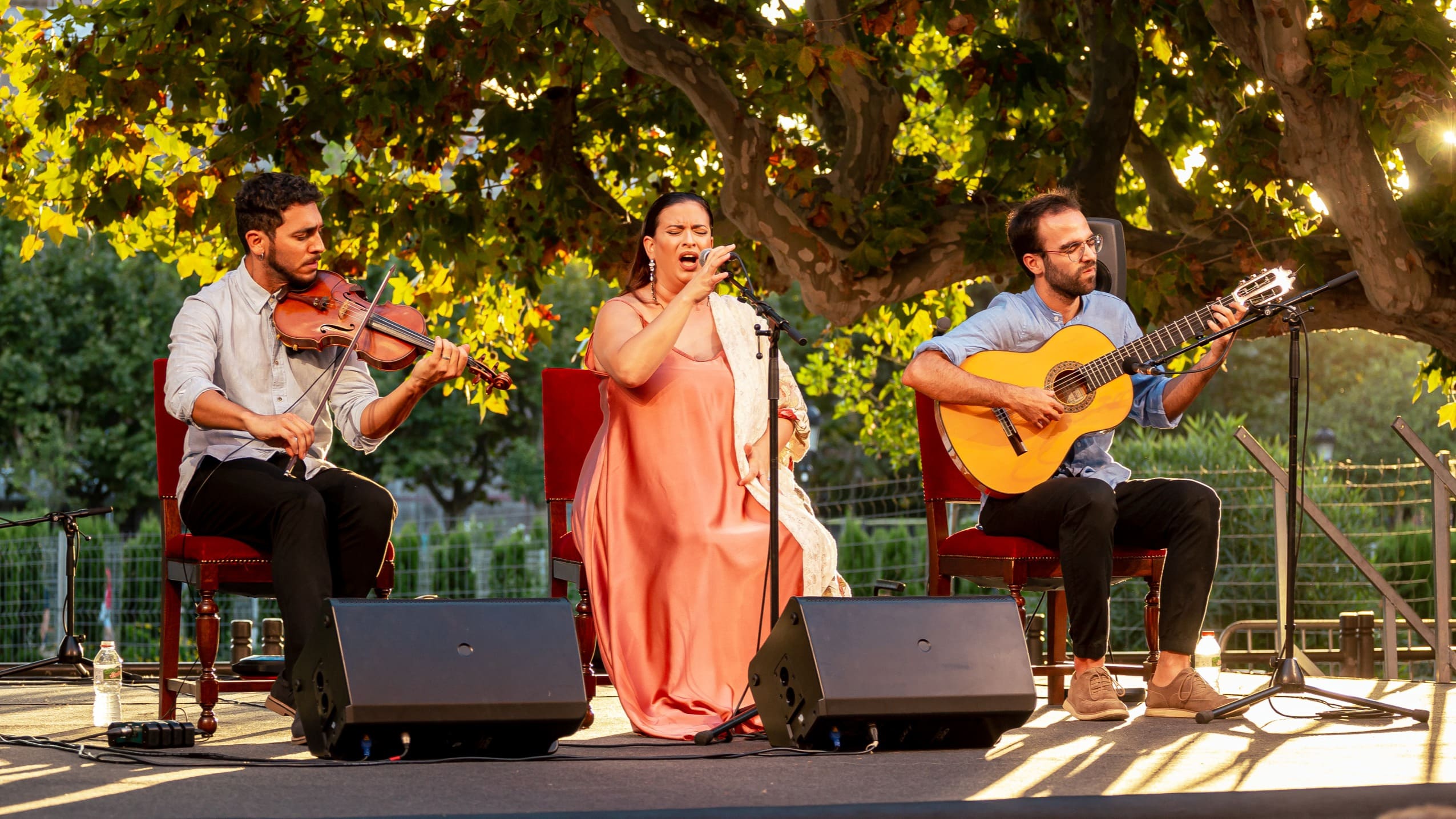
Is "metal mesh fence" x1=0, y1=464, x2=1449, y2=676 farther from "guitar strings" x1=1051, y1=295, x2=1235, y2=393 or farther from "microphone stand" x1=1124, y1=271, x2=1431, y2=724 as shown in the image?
"microphone stand" x1=1124, y1=271, x2=1431, y2=724

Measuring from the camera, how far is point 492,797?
2.96 meters

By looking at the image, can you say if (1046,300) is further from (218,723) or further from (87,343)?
(87,343)

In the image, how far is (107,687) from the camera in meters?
4.50

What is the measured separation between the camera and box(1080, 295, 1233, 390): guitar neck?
14.6 ft

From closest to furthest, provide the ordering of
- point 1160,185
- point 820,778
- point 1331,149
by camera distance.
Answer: point 820,778
point 1331,149
point 1160,185

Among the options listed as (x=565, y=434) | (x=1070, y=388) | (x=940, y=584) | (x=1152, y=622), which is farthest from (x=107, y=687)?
(x=1152, y=622)

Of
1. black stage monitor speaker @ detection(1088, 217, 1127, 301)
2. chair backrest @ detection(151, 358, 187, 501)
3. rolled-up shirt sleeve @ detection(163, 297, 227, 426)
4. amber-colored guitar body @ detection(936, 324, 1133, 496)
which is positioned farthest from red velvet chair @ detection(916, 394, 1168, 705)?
chair backrest @ detection(151, 358, 187, 501)

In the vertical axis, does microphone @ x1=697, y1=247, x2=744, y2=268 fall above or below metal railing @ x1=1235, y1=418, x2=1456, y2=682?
above

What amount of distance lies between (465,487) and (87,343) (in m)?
8.72

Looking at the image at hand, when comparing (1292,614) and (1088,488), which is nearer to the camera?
(1292,614)

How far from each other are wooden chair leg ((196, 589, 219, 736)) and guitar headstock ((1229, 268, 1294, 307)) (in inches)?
117

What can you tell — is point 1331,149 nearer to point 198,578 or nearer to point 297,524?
point 297,524

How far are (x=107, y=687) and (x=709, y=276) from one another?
2131 millimetres

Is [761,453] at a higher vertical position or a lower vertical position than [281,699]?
higher
